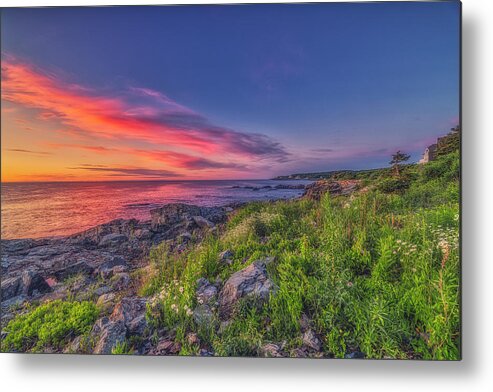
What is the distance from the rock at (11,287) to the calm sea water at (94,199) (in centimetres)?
34

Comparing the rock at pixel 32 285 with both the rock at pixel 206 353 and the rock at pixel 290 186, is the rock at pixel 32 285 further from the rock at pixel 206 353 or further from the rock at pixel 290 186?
the rock at pixel 290 186

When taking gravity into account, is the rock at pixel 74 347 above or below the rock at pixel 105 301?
below

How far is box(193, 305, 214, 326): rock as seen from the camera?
2.80 m

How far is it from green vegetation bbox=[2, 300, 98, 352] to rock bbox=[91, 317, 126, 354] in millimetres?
85

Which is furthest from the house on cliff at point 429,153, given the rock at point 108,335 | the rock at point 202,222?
the rock at point 108,335

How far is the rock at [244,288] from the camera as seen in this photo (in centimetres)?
280

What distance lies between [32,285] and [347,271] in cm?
237

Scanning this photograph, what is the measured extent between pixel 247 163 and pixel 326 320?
1262mm

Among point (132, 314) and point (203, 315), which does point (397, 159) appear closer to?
point (203, 315)

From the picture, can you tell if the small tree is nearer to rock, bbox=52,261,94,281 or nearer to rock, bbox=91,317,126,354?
rock, bbox=91,317,126,354

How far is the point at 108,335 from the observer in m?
2.83

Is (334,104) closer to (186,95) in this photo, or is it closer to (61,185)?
(186,95)

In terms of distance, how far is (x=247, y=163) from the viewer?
298 cm

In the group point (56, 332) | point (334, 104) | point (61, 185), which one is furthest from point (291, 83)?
point (56, 332)
